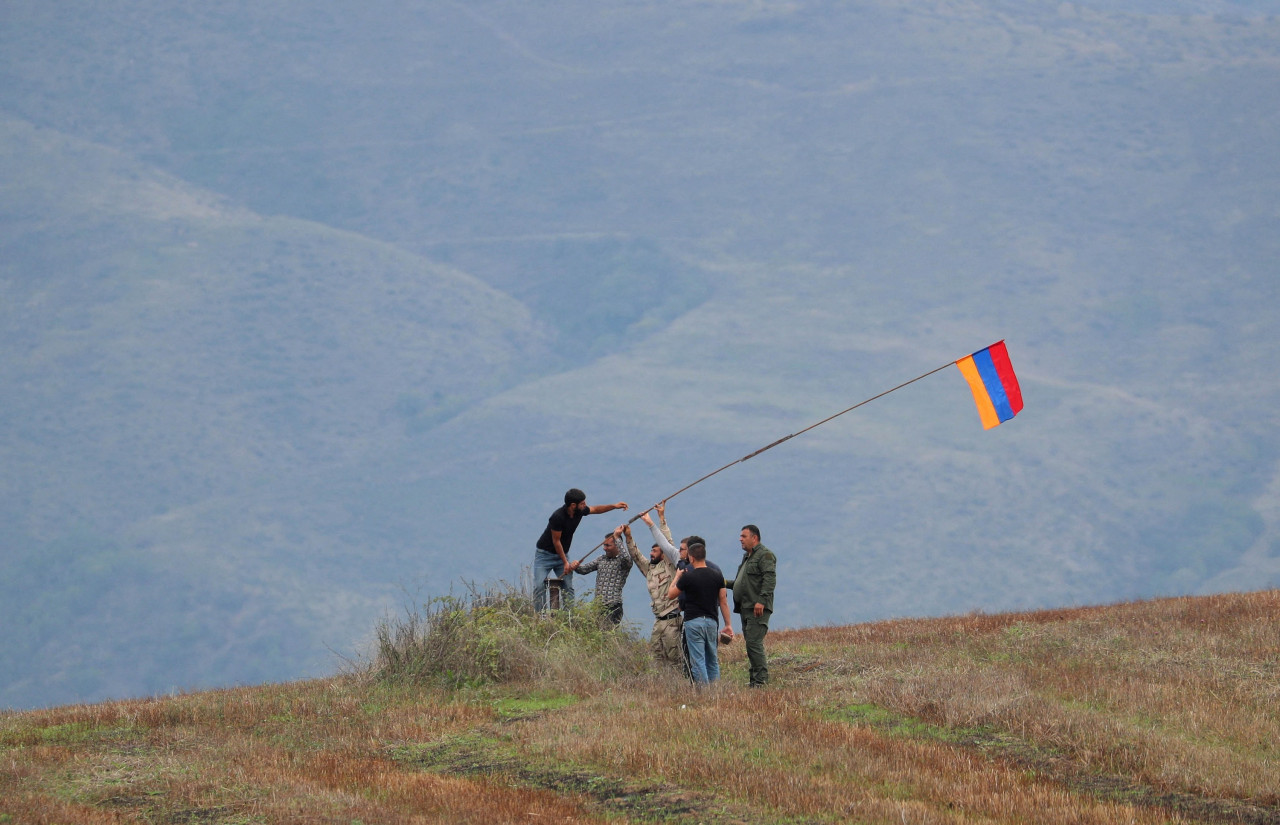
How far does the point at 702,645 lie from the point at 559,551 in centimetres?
352

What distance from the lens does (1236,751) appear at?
10500 millimetres

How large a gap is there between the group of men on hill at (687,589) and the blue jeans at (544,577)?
0.02 m

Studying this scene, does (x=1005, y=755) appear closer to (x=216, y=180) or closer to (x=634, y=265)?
(x=634, y=265)

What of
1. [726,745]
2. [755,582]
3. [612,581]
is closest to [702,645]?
[755,582]

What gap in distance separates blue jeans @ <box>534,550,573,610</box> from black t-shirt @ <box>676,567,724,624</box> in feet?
11.0

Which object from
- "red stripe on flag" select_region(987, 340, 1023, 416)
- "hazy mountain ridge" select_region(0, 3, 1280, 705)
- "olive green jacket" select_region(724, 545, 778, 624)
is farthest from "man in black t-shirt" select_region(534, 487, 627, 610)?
"hazy mountain ridge" select_region(0, 3, 1280, 705)

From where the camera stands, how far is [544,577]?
56.1ft

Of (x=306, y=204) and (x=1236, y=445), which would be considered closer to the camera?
(x=1236, y=445)

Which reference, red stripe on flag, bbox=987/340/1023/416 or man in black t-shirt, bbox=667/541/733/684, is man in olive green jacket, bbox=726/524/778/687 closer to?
man in black t-shirt, bbox=667/541/733/684

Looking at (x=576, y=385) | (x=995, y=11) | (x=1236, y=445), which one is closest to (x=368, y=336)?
(x=576, y=385)

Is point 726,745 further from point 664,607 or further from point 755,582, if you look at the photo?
point 664,607

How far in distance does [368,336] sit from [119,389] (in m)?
21.8

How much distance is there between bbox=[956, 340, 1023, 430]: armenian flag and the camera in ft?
56.9

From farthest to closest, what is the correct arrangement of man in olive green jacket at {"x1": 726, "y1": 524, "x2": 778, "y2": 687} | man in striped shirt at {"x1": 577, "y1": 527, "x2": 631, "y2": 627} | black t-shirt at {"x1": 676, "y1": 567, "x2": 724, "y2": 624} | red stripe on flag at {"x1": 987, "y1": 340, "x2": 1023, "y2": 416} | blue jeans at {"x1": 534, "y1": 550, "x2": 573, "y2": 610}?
red stripe on flag at {"x1": 987, "y1": 340, "x2": 1023, "y2": 416}
blue jeans at {"x1": 534, "y1": 550, "x2": 573, "y2": 610}
man in striped shirt at {"x1": 577, "y1": 527, "x2": 631, "y2": 627}
man in olive green jacket at {"x1": 726, "y1": 524, "x2": 778, "y2": 687}
black t-shirt at {"x1": 676, "y1": 567, "x2": 724, "y2": 624}
